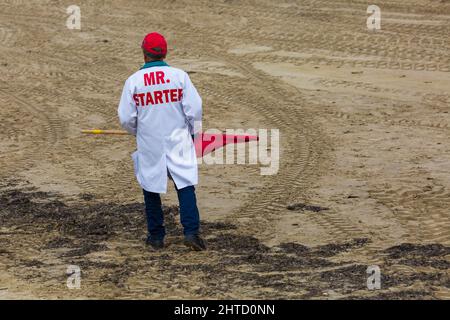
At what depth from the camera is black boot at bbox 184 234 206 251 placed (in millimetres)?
9375

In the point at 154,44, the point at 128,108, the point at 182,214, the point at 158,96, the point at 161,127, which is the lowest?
the point at 182,214

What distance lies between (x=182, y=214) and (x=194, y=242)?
25 centimetres

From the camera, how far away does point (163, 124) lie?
919cm

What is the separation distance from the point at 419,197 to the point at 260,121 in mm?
3758

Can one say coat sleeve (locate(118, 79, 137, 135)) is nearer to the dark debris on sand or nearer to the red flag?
the dark debris on sand

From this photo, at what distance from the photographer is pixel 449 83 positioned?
16.2 metres

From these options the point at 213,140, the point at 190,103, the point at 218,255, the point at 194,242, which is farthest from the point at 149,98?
the point at 213,140

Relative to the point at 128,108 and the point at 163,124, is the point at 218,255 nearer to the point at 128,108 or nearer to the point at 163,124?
the point at 163,124

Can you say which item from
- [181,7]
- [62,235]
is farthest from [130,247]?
[181,7]

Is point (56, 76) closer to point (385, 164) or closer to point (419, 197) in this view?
point (385, 164)

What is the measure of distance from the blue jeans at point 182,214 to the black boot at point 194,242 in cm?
3

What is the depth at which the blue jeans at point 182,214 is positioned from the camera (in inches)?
369

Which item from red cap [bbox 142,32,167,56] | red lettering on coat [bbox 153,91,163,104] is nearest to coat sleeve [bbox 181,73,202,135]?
red lettering on coat [bbox 153,91,163,104]

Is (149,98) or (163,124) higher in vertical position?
(149,98)
